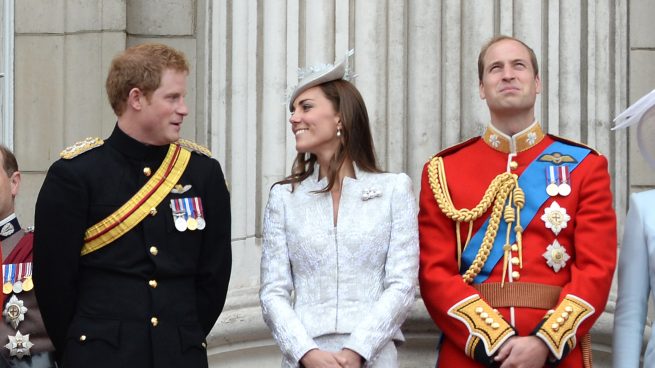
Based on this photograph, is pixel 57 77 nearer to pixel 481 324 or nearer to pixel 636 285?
pixel 481 324

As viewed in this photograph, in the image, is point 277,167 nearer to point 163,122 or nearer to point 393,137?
point 393,137

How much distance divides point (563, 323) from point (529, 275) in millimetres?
244

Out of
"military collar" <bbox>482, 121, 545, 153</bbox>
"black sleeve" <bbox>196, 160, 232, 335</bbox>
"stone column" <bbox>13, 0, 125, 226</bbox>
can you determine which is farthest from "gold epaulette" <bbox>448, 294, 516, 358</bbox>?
"stone column" <bbox>13, 0, 125, 226</bbox>

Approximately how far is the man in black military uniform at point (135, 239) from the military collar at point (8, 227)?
85cm

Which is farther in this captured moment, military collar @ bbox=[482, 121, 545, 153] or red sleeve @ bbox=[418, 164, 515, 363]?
military collar @ bbox=[482, 121, 545, 153]

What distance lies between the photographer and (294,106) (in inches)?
255

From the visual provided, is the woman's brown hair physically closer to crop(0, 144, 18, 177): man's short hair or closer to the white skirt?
the white skirt

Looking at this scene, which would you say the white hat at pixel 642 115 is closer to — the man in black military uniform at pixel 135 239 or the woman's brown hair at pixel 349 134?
the woman's brown hair at pixel 349 134

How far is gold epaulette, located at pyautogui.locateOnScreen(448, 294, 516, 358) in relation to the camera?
6.00 metres

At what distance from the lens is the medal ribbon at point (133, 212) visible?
5.90 metres

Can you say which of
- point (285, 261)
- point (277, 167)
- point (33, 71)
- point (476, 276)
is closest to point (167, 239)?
point (285, 261)

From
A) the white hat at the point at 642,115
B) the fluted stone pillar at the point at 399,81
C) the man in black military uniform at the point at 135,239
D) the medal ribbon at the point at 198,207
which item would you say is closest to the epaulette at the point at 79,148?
the man in black military uniform at the point at 135,239

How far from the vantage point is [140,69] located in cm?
600

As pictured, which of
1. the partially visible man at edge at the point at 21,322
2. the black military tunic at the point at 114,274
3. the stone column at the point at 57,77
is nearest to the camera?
the black military tunic at the point at 114,274
